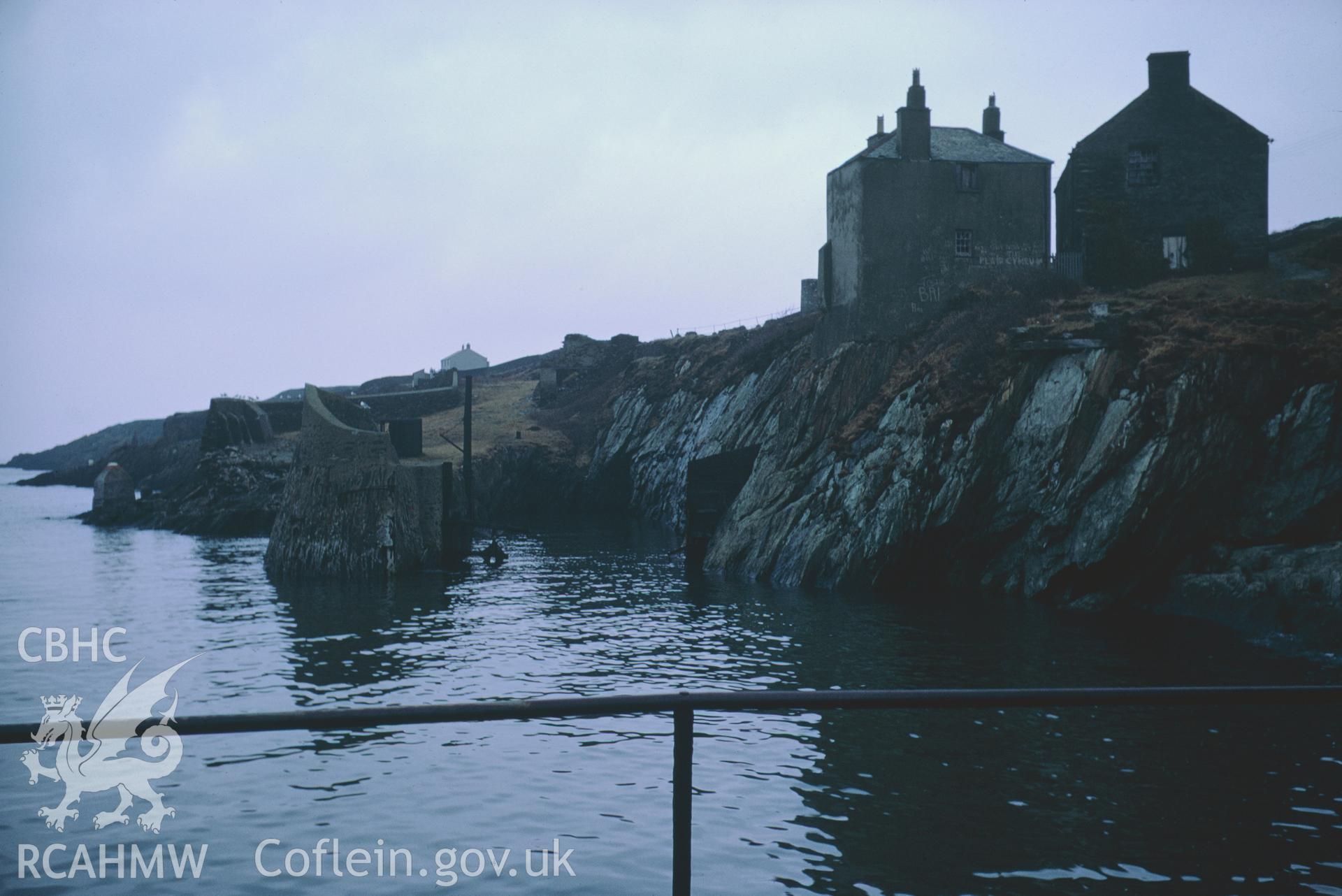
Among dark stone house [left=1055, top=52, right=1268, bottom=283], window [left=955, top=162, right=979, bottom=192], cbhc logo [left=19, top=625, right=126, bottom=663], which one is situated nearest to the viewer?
cbhc logo [left=19, top=625, right=126, bottom=663]

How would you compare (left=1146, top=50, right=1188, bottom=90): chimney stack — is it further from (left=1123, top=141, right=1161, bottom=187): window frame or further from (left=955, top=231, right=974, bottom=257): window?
(left=955, top=231, right=974, bottom=257): window

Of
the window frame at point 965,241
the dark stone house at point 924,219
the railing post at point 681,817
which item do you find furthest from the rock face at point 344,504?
the railing post at point 681,817

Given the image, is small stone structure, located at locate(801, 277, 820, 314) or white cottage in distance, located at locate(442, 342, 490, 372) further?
white cottage in distance, located at locate(442, 342, 490, 372)

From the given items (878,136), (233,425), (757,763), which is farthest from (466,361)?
(757,763)

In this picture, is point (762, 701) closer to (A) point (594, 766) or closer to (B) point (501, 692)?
(A) point (594, 766)

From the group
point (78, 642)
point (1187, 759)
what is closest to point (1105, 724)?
point (1187, 759)

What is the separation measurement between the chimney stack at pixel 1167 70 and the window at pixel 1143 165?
2577 mm

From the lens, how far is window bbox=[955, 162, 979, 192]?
46.4m

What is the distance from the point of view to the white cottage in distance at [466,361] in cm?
15175

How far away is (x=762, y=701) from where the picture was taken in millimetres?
3484

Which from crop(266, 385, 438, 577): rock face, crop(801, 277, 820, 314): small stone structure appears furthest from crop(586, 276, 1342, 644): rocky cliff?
crop(801, 277, 820, 314): small stone structure

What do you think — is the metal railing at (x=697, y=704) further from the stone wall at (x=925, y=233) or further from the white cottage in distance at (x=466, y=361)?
the white cottage in distance at (x=466, y=361)

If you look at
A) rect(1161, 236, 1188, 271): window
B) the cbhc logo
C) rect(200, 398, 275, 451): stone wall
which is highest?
rect(1161, 236, 1188, 271): window

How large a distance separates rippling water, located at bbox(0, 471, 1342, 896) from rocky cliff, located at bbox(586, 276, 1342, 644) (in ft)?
9.67
